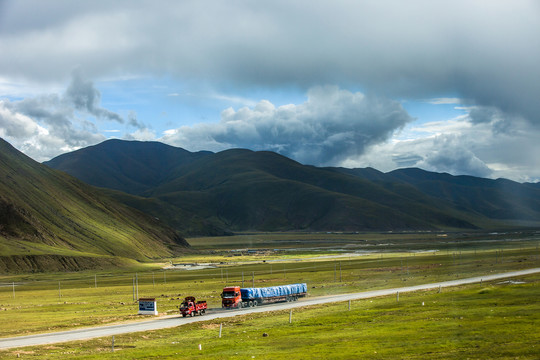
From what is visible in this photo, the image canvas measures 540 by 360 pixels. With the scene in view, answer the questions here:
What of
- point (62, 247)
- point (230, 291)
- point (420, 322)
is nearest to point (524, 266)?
point (230, 291)

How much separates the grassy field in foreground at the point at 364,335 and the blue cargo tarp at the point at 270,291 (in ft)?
37.0

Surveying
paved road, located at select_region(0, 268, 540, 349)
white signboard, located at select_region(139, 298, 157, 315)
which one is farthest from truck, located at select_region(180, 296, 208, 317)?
white signboard, located at select_region(139, 298, 157, 315)

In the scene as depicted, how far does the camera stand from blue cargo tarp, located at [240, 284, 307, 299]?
79.5 metres

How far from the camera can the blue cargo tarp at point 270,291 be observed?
79.5 meters

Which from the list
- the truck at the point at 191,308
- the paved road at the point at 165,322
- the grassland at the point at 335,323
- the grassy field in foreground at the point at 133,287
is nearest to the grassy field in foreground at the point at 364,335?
the grassland at the point at 335,323

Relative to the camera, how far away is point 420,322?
49.4m

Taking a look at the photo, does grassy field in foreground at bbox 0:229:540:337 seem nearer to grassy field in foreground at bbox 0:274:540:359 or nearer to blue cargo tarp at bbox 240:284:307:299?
blue cargo tarp at bbox 240:284:307:299

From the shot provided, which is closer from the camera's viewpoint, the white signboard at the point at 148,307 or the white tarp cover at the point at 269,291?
the white signboard at the point at 148,307

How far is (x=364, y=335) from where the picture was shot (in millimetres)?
45125

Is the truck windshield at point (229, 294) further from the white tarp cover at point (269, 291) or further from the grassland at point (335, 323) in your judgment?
the grassland at point (335, 323)

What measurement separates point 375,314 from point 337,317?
160 inches

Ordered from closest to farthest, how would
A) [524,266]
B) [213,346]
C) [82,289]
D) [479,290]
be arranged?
[213,346]
[479,290]
[524,266]
[82,289]

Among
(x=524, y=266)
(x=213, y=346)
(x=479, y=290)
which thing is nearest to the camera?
(x=213, y=346)

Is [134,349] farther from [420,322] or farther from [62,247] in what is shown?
[62,247]
